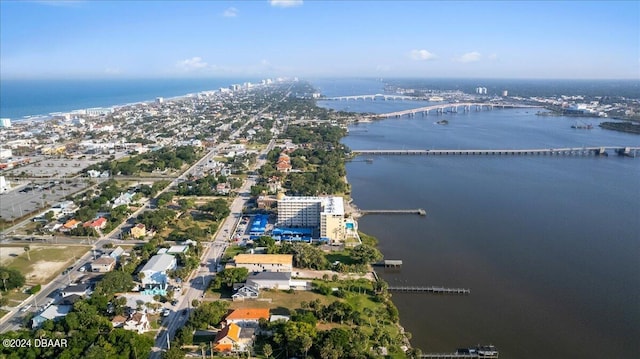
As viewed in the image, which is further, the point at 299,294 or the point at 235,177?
the point at 235,177

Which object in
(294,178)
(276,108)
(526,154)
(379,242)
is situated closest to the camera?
(379,242)

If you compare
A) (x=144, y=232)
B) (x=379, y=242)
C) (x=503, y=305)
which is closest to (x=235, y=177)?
(x=144, y=232)

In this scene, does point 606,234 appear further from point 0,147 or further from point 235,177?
point 0,147

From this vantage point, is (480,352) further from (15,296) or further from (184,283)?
(15,296)

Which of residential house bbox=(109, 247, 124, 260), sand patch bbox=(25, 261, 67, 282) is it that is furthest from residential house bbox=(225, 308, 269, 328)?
sand patch bbox=(25, 261, 67, 282)

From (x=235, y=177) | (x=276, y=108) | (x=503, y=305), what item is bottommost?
(x=503, y=305)

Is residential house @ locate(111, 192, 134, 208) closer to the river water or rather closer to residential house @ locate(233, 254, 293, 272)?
residential house @ locate(233, 254, 293, 272)
